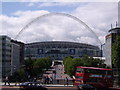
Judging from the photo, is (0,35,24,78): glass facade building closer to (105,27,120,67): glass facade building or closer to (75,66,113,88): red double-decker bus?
(105,27,120,67): glass facade building

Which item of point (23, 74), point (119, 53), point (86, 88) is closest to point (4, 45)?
point (23, 74)

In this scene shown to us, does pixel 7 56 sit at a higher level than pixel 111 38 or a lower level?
lower

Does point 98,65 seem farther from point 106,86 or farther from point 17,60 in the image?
point 17,60

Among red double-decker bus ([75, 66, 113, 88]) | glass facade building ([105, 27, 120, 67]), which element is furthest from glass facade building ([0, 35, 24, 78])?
red double-decker bus ([75, 66, 113, 88])

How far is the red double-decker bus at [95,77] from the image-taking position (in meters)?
41.9

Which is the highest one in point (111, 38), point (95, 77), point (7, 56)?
point (111, 38)

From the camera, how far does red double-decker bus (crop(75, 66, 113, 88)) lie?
4191 cm

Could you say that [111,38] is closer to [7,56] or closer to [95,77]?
[7,56]

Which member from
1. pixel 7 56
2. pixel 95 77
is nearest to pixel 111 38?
pixel 7 56

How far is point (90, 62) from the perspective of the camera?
74.5 m

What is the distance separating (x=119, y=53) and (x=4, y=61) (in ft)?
192

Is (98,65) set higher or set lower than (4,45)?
lower

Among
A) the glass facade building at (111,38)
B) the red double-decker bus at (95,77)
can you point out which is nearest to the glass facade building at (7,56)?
the glass facade building at (111,38)

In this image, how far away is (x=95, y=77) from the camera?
42.3 metres
